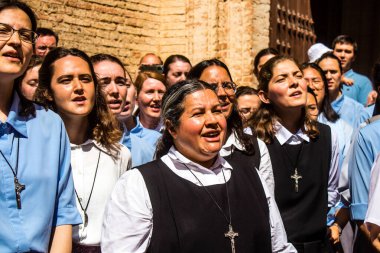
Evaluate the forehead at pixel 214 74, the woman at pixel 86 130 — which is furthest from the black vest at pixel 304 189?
the woman at pixel 86 130

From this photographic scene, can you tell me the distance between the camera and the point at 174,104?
11.8ft

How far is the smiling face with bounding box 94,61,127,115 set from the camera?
16.4ft

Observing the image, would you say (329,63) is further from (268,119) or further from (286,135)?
(286,135)

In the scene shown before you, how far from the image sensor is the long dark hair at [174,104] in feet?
11.7

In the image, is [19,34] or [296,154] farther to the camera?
[296,154]

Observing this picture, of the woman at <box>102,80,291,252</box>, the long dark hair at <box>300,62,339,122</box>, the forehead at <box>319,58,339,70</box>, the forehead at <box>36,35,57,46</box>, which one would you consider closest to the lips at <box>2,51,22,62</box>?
the woman at <box>102,80,291,252</box>

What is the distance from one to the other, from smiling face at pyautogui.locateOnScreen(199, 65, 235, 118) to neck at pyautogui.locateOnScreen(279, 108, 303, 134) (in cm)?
41

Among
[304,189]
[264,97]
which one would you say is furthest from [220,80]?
[304,189]

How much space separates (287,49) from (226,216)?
8146 mm

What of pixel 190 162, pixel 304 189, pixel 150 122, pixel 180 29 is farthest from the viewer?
pixel 180 29

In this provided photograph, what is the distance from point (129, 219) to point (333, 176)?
2180 millimetres

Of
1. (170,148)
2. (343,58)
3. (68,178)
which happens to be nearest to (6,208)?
(68,178)

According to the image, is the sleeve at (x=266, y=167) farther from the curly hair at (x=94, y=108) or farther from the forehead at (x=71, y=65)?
the forehead at (x=71, y=65)

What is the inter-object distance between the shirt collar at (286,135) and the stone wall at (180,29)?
18.4 feet
